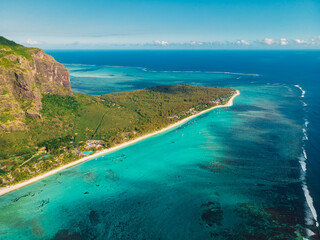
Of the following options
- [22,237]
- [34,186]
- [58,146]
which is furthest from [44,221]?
[58,146]

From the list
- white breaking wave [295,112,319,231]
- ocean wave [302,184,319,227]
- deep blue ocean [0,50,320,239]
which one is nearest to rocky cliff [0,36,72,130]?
deep blue ocean [0,50,320,239]

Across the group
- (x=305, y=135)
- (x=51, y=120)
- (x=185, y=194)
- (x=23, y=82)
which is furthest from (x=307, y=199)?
(x=23, y=82)

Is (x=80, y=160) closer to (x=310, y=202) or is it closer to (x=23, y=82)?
(x=23, y=82)

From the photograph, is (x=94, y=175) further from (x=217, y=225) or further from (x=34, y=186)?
(x=217, y=225)

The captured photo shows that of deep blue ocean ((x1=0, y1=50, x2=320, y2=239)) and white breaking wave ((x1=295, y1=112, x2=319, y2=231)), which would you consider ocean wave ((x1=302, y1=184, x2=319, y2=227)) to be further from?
deep blue ocean ((x1=0, y1=50, x2=320, y2=239))

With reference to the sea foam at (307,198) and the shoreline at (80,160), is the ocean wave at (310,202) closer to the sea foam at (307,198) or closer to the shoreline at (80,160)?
the sea foam at (307,198)

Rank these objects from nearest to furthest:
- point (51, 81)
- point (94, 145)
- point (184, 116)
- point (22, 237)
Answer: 1. point (22, 237)
2. point (94, 145)
3. point (51, 81)
4. point (184, 116)

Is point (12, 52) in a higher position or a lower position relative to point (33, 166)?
higher

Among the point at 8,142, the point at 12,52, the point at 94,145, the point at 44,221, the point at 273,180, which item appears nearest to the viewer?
the point at 44,221
